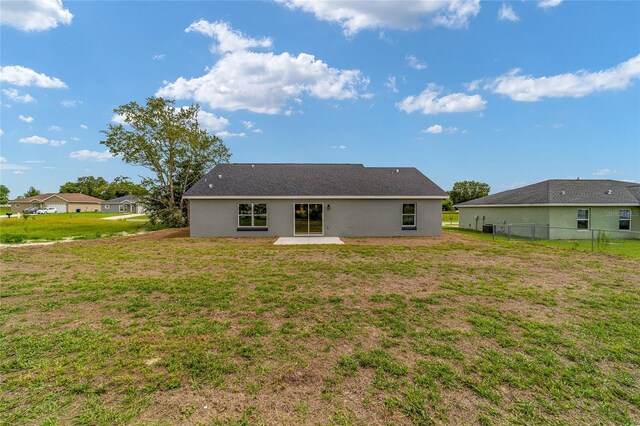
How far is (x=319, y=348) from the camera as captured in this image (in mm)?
3650

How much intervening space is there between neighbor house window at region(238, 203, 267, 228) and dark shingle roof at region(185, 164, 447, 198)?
31.1 inches

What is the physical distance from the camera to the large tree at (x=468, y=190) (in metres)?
61.4

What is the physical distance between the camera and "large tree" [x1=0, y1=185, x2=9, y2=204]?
7582 centimetres

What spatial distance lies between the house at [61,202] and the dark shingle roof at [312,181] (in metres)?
69.4

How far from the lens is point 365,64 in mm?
17859

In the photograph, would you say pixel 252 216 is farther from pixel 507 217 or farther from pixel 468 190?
pixel 468 190

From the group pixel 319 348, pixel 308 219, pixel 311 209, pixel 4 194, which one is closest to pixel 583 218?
pixel 311 209

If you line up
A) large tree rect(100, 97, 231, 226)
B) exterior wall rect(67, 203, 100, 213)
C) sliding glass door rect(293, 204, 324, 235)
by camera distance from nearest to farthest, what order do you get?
sliding glass door rect(293, 204, 324, 235) → large tree rect(100, 97, 231, 226) → exterior wall rect(67, 203, 100, 213)

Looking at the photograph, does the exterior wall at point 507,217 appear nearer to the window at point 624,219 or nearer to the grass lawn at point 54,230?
the window at point 624,219

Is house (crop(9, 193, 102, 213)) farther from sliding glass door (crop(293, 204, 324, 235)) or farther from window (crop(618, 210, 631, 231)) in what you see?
window (crop(618, 210, 631, 231))

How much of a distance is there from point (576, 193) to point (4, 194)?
432ft

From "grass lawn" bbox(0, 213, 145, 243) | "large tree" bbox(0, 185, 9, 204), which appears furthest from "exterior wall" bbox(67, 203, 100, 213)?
"grass lawn" bbox(0, 213, 145, 243)

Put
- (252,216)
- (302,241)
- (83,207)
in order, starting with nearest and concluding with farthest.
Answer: (302,241), (252,216), (83,207)

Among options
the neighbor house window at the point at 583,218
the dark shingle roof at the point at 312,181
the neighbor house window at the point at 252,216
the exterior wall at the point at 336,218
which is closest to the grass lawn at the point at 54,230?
the exterior wall at the point at 336,218
